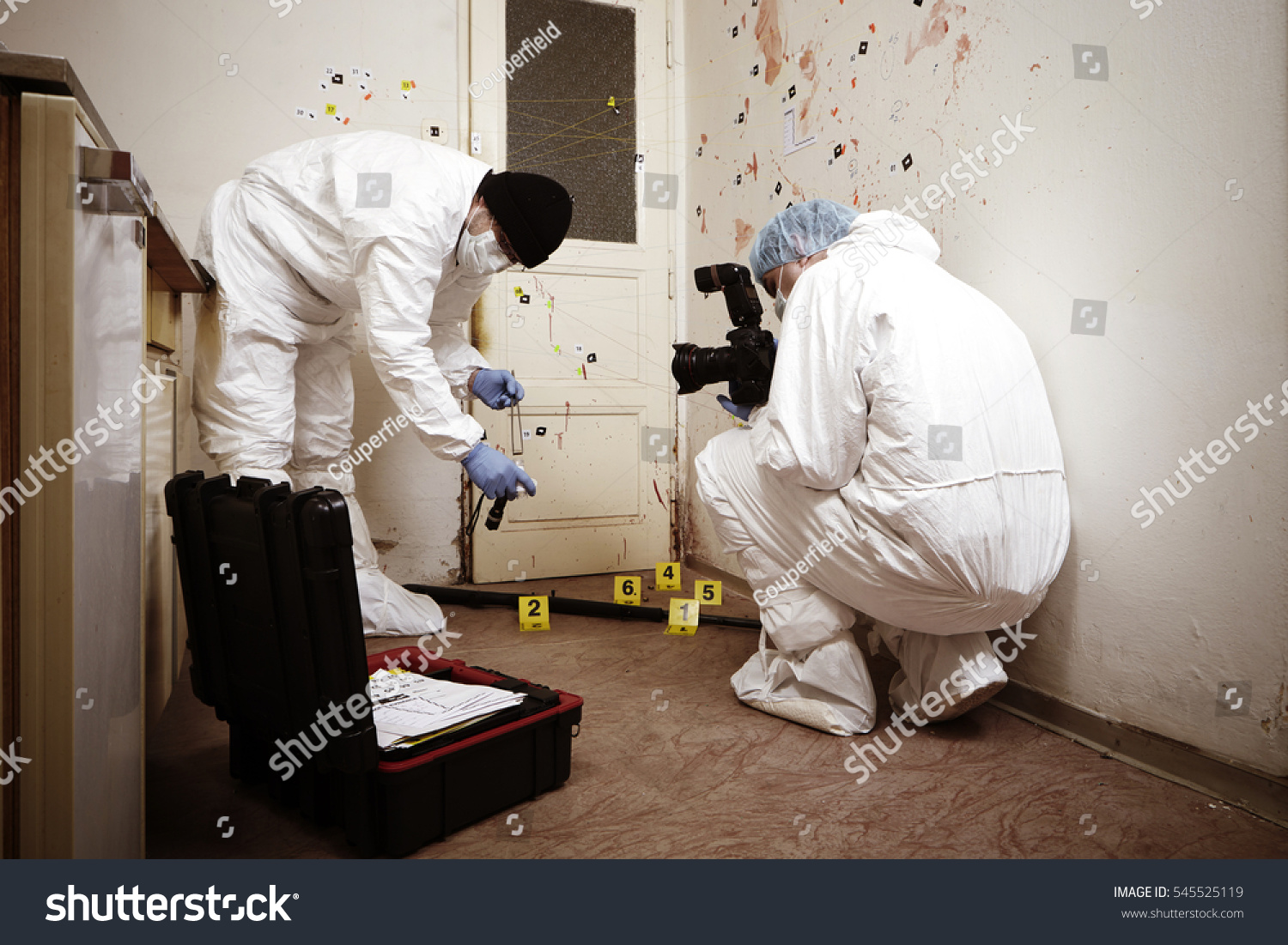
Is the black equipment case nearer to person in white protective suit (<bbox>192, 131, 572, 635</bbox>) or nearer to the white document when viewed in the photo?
person in white protective suit (<bbox>192, 131, 572, 635</bbox>)

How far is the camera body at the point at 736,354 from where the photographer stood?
169cm

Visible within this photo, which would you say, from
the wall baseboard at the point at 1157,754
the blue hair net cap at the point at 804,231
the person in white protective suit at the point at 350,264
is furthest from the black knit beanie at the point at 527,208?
the wall baseboard at the point at 1157,754

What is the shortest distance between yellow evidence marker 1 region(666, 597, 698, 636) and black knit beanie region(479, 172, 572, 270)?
3.16 ft

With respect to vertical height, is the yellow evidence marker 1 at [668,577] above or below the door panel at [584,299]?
below

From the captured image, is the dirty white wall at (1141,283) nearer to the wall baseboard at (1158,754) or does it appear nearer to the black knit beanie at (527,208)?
the wall baseboard at (1158,754)

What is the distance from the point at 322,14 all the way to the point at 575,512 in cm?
172

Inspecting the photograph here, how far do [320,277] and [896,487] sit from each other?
Result: 4.16 ft

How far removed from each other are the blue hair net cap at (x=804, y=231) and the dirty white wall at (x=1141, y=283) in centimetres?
28

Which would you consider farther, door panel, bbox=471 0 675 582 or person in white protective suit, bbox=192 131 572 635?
door panel, bbox=471 0 675 582

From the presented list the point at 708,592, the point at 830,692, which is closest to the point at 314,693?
the point at 830,692

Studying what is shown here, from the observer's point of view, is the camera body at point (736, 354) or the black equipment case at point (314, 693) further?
the camera body at point (736, 354)

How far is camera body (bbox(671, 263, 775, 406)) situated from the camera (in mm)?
1688

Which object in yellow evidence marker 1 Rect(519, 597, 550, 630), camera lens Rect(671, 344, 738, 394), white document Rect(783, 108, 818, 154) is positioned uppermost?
white document Rect(783, 108, 818, 154)

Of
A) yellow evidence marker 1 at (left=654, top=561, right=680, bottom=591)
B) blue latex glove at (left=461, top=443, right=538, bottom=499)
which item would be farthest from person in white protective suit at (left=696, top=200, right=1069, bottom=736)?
yellow evidence marker 1 at (left=654, top=561, right=680, bottom=591)
